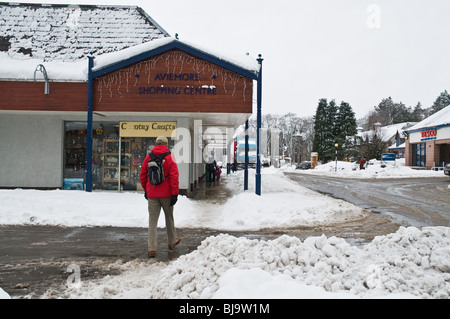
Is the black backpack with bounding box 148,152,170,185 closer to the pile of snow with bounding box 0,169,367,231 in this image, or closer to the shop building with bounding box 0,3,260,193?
the pile of snow with bounding box 0,169,367,231

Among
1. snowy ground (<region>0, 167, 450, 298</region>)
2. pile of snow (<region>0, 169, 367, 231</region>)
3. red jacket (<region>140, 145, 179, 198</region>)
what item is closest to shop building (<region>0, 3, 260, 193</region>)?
pile of snow (<region>0, 169, 367, 231</region>)

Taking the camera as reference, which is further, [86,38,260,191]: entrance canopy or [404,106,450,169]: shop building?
[404,106,450,169]: shop building

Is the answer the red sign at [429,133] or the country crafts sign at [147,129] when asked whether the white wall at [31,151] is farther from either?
the red sign at [429,133]

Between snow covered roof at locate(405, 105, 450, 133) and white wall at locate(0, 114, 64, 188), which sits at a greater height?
snow covered roof at locate(405, 105, 450, 133)

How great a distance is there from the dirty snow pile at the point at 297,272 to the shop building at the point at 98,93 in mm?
7676

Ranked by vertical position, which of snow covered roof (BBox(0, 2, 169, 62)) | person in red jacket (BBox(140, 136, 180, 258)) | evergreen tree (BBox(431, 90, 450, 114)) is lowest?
person in red jacket (BBox(140, 136, 180, 258))

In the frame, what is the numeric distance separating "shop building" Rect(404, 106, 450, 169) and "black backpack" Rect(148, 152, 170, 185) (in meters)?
35.6

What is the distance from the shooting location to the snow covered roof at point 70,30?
13.5 m

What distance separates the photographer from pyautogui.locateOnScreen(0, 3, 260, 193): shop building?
1166 centimetres

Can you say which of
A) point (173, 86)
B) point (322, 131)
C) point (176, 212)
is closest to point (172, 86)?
point (173, 86)
